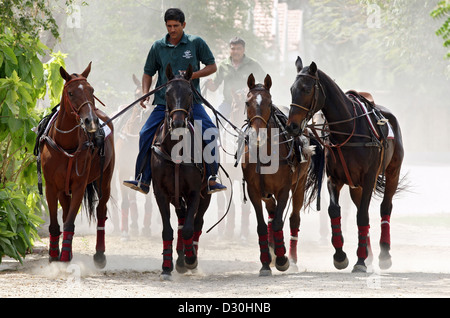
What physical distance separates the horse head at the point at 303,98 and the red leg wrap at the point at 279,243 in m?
1.28

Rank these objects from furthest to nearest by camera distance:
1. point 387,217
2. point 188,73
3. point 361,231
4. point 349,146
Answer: point 387,217
point 361,231
point 349,146
point 188,73

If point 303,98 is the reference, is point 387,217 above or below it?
below

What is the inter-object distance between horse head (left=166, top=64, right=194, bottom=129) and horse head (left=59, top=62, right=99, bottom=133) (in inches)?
35.1

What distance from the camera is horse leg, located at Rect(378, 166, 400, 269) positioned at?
12.1m

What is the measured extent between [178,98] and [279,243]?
2.31m

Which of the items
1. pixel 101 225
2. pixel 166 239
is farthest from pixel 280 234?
pixel 101 225

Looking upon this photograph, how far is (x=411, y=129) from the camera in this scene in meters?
56.4

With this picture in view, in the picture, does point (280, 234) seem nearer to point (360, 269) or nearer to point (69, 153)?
point (360, 269)

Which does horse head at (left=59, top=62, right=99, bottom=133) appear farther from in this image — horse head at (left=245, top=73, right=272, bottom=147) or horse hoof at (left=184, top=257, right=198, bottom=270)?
horse hoof at (left=184, top=257, right=198, bottom=270)

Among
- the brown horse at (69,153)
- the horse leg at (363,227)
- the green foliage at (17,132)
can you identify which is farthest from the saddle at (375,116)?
the green foliage at (17,132)

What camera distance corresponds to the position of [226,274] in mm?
11758

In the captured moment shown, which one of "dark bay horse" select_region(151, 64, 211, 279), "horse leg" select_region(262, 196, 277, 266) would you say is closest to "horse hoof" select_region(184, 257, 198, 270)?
"dark bay horse" select_region(151, 64, 211, 279)
